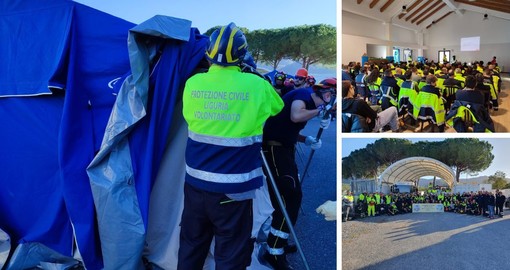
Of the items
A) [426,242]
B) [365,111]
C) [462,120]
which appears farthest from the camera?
[462,120]

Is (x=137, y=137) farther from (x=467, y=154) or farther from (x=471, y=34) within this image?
(x=471, y=34)

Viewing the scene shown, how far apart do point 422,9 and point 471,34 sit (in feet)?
7.09

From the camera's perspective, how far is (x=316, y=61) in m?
7.16

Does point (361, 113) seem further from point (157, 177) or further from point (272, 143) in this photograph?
point (157, 177)

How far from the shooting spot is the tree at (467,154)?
168 cm

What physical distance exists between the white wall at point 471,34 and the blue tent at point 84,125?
6.85 feet

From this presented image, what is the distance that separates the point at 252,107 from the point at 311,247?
1650mm

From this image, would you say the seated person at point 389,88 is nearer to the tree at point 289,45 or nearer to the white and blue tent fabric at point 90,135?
the tree at point 289,45

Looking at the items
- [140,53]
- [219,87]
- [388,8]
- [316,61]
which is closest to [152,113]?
[140,53]

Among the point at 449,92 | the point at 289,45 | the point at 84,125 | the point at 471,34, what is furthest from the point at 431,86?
the point at 84,125

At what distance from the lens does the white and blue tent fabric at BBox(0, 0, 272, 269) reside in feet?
6.27

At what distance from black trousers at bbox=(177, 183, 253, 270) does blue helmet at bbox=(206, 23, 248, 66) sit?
62 centimetres

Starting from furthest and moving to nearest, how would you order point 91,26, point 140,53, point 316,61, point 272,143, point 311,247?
point 316,61 → point 311,247 → point 272,143 → point 91,26 → point 140,53

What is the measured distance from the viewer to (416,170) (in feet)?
6.12
